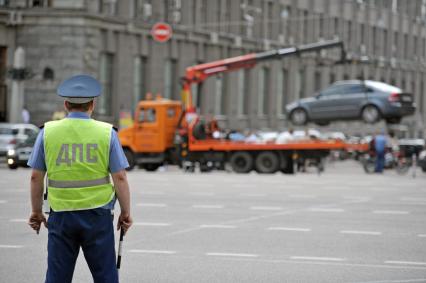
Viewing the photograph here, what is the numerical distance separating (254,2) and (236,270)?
5882cm

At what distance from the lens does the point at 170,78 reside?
63.7 meters

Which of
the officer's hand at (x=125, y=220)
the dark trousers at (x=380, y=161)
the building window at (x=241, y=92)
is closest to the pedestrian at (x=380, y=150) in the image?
the dark trousers at (x=380, y=161)

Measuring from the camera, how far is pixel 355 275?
13.0 m

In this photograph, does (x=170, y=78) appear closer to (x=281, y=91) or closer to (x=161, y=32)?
(x=161, y=32)

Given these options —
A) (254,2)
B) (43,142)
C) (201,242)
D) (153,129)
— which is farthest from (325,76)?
(43,142)

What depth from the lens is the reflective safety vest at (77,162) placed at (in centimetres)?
823

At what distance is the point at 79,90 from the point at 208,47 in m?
58.3

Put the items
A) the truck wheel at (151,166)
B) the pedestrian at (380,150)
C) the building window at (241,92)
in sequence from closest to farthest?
the truck wheel at (151,166) < the pedestrian at (380,150) < the building window at (241,92)

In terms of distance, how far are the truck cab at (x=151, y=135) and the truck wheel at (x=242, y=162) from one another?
2.31m

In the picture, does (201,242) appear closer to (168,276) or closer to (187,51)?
(168,276)

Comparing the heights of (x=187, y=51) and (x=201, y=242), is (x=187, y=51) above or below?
above

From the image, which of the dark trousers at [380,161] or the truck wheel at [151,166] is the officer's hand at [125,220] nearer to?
the truck wheel at [151,166]

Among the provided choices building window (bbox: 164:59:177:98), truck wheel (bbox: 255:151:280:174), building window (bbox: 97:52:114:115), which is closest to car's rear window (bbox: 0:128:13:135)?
truck wheel (bbox: 255:151:280:174)

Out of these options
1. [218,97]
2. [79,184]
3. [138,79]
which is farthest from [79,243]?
[218,97]
